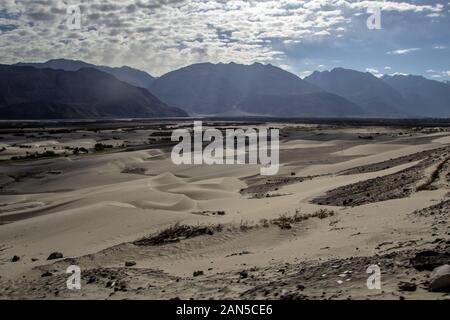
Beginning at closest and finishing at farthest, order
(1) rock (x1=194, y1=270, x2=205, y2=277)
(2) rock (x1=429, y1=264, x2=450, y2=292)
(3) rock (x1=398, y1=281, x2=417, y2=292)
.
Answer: (2) rock (x1=429, y1=264, x2=450, y2=292), (3) rock (x1=398, y1=281, x2=417, y2=292), (1) rock (x1=194, y1=270, x2=205, y2=277)

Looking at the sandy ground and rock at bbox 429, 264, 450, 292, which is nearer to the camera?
rock at bbox 429, 264, 450, 292

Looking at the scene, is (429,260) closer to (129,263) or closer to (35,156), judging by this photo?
(129,263)

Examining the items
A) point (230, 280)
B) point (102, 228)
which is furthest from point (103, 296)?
point (102, 228)

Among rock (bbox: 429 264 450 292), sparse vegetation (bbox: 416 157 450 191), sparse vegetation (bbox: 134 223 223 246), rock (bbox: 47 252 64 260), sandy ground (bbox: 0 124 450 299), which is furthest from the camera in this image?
sparse vegetation (bbox: 416 157 450 191)

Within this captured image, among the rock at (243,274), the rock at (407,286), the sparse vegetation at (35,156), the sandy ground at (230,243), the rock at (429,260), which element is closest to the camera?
the rock at (407,286)

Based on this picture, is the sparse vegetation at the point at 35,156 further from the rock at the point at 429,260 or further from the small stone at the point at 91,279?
the rock at the point at 429,260

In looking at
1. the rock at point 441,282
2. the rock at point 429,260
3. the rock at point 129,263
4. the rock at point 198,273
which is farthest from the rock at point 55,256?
the rock at point 441,282

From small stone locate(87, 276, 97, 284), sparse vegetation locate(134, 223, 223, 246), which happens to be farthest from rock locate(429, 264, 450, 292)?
sparse vegetation locate(134, 223, 223, 246)

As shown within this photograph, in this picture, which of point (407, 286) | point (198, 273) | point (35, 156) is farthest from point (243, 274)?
point (35, 156)

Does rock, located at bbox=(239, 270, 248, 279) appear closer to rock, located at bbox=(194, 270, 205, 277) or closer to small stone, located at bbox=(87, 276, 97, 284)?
rock, located at bbox=(194, 270, 205, 277)

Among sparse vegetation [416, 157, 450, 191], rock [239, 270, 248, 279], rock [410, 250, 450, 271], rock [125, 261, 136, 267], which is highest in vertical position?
sparse vegetation [416, 157, 450, 191]

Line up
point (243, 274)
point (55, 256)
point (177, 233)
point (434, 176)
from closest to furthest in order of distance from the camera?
point (243, 274) < point (55, 256) < point (177, 233) < point (434, 176)
